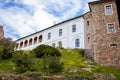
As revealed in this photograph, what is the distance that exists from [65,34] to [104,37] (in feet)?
55.5

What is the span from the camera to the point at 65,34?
1729 inches

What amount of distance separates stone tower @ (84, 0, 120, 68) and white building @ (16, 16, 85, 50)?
1068 cm

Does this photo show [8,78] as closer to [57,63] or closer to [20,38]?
[57,63]

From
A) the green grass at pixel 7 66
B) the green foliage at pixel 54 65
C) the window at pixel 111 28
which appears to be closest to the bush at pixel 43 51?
the green grass at pixel 7 66

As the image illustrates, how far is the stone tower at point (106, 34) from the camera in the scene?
26.3 meters

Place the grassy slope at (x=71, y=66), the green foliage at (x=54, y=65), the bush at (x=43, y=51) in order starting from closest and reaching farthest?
the green foliage at (x=54, y=65) < the grassy slope at (x=71, y=66) < the bush at (x=43, y=51)

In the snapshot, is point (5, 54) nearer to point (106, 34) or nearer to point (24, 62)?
point (24, 62)

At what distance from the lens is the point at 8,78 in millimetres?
14750

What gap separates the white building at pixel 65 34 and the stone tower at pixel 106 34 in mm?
10680

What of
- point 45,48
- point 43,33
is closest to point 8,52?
point 45,48

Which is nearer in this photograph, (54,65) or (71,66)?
(54,65)

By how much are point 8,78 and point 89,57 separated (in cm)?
1609

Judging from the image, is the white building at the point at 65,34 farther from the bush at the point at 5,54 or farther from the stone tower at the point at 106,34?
the bush at the point at 5,54

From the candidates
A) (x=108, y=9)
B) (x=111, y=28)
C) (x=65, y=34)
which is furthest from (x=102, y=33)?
(x=65, y=34)
